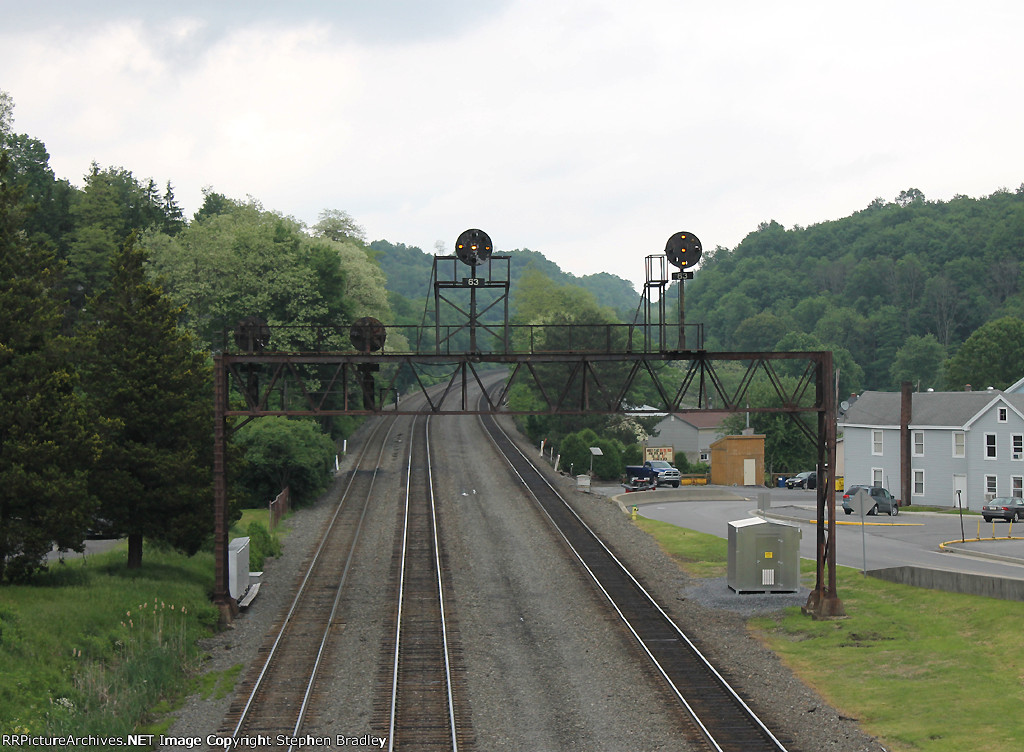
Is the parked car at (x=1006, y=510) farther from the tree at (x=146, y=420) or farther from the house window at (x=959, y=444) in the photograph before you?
the tree at (x=146, y=420)

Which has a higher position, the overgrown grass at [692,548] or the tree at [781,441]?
the tree at [781,441]

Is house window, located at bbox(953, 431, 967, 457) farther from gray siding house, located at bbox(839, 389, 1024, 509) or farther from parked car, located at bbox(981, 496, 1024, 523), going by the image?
parked car, located at bbox(981, 496, 1024, 523)

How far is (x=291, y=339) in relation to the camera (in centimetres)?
6203

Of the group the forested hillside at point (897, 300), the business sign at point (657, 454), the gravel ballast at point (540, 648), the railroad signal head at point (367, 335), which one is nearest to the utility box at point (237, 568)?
the gravel ballast at point (540, 648)

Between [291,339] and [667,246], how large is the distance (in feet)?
125

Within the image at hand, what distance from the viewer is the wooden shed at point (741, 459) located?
71.3 metres

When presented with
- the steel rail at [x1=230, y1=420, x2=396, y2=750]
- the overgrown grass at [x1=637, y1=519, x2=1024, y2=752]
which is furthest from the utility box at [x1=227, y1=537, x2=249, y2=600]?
the overgrown grass at [x1=637, y1=519, x2=1024, y2=752]

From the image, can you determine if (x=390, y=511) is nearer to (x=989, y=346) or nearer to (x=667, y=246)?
(x=667, y=246)

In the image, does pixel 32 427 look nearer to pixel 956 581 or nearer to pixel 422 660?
pixel 422 660

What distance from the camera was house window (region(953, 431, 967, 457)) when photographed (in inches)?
2282

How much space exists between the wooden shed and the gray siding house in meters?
7.97

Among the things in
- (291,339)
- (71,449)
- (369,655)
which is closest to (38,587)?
(71,449)

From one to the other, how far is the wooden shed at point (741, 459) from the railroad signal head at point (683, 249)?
43.9m

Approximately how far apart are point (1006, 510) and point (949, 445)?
11256 mm
